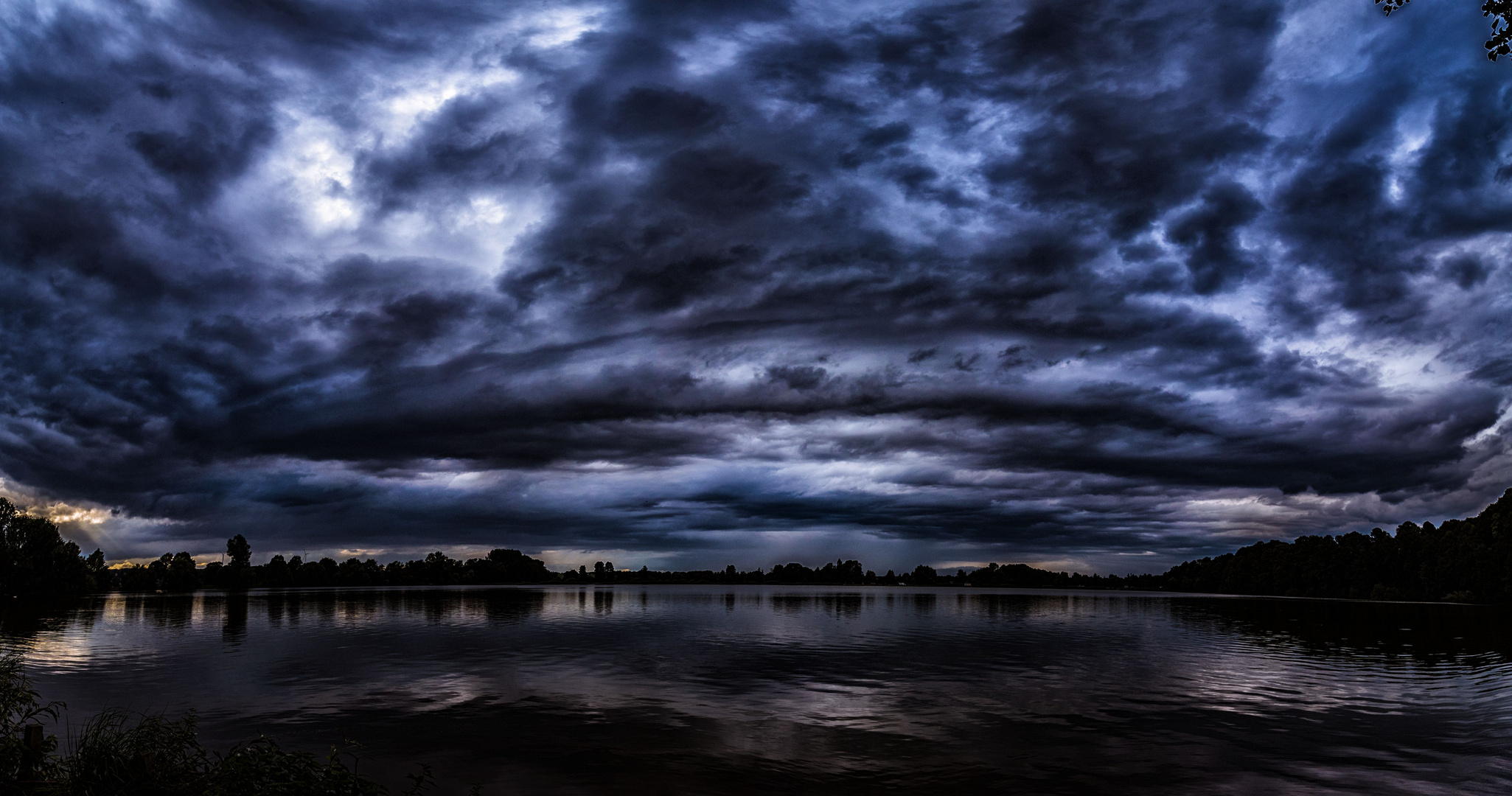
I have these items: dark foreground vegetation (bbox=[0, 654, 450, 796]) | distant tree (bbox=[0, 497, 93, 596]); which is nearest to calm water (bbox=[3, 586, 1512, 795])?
dark foreground vegetation (bbox=[0, 654, 450, 796])

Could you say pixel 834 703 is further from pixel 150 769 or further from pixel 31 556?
pixel 31 556

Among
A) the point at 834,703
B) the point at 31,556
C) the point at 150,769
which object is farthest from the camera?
the point at 31,556

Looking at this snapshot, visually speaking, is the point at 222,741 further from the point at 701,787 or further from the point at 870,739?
the point at 870,739

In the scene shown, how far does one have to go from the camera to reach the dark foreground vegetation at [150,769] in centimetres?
1833

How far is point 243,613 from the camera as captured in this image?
13925 centimetres

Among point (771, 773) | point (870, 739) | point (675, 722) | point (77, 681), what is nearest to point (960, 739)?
point (870, 739)

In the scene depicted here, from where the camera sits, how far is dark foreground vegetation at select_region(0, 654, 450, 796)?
60.1 ft

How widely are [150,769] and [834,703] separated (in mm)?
36443

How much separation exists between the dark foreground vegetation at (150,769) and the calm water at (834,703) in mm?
11679

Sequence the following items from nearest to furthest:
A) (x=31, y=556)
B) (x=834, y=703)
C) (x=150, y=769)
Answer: (x=150, y=769), (x=834, y=703), (x=31, y=556)

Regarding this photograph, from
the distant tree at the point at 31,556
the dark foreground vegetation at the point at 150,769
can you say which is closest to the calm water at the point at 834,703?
the dark foreground vegetation at the point at 150,769

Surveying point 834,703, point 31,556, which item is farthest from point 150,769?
point 31,556

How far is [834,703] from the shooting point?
49.2 m

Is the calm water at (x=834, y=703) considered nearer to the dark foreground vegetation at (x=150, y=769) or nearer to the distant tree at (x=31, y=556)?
the dark foreground vegetation at (x=150, y=769)
